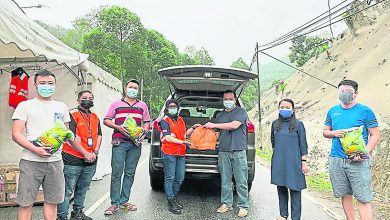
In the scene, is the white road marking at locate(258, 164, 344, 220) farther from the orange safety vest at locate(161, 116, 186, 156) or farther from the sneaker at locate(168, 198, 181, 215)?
the orange safety vest at locate(161, 116, 186, 156)

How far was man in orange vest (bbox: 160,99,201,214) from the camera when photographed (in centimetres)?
613

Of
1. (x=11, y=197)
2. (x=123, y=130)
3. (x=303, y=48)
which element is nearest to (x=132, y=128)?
(x=123, y=130)

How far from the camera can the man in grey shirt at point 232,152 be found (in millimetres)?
6109

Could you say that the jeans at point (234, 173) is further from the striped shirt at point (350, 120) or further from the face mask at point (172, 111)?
the striped shirt at point (350, 120)

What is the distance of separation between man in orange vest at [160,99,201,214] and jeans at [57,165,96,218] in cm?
121

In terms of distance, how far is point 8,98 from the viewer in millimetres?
7703

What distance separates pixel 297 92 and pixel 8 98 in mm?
38543

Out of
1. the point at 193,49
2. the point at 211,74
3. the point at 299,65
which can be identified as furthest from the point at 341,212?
the point at 193,49

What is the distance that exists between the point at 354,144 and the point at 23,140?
3586mm

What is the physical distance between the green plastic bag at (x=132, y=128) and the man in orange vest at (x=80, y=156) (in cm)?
42

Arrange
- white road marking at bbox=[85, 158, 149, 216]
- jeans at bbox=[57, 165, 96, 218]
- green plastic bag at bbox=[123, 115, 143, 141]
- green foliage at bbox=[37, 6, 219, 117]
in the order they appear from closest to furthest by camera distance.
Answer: jeans at bbox=[57, 165, 96, 218] < green plastic bag at bbox=[123, 115, 143, 141] < white road marking at bbox=[85, 158, 149, 216] < green foliage at bbox=[37, 6, 219, 117]

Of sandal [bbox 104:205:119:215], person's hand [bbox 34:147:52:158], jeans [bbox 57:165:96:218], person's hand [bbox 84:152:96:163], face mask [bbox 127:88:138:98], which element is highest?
face mask [bbox 127:88:138:98]

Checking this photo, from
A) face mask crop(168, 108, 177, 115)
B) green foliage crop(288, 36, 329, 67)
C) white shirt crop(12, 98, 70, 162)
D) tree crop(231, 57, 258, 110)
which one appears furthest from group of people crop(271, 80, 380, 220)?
tree crop(231, 57, 258, 110)

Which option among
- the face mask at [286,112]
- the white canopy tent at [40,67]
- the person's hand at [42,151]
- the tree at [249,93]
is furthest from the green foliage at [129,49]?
the person's hand at [42,151]
